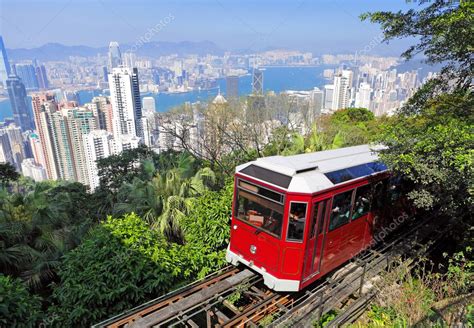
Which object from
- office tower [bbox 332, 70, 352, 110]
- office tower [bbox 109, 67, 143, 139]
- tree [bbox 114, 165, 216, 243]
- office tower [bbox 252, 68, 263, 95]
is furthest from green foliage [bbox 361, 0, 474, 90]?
office tower [bbox 109, 67, 143, 139]

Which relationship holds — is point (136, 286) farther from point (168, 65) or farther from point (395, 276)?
point (168, 65)

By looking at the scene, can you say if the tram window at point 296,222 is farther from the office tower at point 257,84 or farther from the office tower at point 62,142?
the office tower at point 62,142

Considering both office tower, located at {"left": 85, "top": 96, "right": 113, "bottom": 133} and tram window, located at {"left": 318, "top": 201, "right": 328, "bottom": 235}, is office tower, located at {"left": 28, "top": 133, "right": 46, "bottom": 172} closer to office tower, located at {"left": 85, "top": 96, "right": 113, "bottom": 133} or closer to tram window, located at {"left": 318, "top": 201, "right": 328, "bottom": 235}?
office tower, located at {"left": 85, "top": 96, "right": 113, "bottom": 133}

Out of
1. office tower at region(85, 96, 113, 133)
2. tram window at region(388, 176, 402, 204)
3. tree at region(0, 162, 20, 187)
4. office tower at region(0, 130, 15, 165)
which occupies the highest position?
tram window at region(388, 176, 402, 204)

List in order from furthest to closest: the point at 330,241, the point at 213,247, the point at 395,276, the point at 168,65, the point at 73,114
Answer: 1. the point at 168,65
2. the point at 73,114
3. the point at 213,247
4. the point at 395,276
5. the point at 330,241

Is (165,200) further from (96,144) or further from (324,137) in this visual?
(96,144)

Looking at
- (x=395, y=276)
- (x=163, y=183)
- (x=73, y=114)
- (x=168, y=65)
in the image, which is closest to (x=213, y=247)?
(x=163, y=183)
